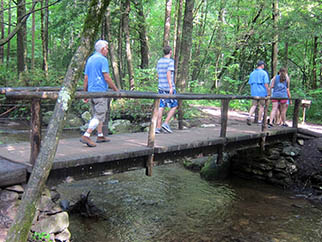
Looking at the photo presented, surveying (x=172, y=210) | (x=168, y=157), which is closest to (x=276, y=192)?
(x=172, y=210)

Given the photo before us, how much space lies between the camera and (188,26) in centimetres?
1320

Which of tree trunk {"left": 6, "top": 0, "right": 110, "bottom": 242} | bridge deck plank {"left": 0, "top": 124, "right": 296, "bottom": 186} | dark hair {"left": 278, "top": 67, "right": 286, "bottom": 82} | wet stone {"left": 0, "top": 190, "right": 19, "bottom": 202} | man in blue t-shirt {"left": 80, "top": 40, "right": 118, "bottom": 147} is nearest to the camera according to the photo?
tree trunk {"left": 6, "top": 0, "right": 110, "bottom": 242}

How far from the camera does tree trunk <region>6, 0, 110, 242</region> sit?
11.0 ft

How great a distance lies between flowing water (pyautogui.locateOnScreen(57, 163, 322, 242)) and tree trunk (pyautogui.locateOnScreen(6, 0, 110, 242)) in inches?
123

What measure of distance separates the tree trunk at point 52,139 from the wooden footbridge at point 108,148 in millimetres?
565

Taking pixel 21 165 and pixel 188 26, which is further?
pixel 188 26

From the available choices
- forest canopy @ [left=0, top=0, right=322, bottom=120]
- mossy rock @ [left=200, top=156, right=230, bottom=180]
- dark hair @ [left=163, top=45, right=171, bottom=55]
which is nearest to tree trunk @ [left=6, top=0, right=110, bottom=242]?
dark hair @ [left=163, top=45, right=171, bottom=55]

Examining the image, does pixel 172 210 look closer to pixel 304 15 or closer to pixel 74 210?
pixel 74 210

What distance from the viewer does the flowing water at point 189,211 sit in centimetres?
681

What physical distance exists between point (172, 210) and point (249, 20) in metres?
17.8

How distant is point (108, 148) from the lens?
590 centimetres

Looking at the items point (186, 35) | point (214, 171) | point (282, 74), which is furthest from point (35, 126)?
point (186, 35)

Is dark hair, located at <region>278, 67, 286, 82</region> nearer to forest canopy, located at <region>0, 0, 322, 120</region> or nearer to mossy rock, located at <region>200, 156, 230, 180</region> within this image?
forest canopy, located at <region>0, 0, 322, 120</region>

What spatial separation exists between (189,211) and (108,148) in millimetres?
3305
